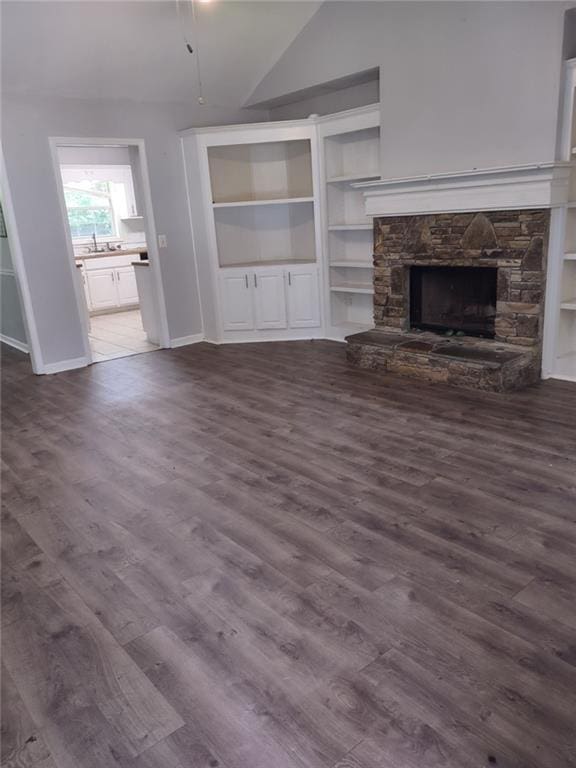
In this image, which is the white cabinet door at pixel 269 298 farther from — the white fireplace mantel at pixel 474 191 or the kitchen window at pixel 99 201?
the kitchen window at pixel 99 201

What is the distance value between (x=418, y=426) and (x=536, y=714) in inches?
87.7

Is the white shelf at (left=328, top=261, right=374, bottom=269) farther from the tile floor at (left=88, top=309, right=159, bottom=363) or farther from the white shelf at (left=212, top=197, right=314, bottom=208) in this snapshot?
the tile floor at (left=88, top=309, right=159, bottom=363)

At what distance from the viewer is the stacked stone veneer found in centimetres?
423

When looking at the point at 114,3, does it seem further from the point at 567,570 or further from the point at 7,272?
the point at 567,570

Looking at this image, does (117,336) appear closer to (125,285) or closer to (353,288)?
(125,285)

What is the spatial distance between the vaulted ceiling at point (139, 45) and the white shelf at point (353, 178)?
1.41 m

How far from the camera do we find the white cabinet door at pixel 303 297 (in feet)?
20.2

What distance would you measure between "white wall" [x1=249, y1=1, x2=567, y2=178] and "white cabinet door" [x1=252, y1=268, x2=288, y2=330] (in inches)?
66.3

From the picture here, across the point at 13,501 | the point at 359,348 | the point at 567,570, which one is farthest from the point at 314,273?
the point at 567,570

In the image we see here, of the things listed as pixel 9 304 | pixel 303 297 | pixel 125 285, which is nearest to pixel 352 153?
→ pixel 303 297

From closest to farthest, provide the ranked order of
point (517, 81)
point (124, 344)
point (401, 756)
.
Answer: point (401, 756), point (517, 81), point (124, 344)

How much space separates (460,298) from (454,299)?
2.4 inches

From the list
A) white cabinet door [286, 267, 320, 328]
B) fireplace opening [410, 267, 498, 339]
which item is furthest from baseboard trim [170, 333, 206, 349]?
fireplace opening [410, 267, 498, 339]

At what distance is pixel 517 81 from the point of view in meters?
4.07
